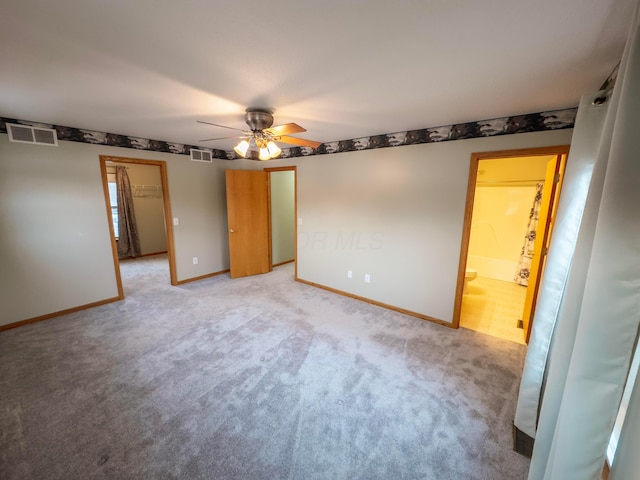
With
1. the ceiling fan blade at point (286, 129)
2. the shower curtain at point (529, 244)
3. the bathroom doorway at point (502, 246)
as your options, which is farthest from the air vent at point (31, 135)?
the shower curtain at point (529, 244)

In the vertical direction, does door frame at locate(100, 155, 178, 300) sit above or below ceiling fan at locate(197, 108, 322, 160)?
below

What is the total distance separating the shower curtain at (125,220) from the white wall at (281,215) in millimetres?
3484

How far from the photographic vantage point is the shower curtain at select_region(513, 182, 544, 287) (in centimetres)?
406

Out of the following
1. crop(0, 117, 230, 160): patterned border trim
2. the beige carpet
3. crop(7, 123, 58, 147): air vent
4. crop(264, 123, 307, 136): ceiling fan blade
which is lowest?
the beige carpet

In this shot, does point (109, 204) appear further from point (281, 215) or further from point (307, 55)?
point (307, 55)

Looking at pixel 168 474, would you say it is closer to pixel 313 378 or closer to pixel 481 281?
pixel 313 378

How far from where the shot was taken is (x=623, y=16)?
3.27 feet

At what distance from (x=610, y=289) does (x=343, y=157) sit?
3.04 m

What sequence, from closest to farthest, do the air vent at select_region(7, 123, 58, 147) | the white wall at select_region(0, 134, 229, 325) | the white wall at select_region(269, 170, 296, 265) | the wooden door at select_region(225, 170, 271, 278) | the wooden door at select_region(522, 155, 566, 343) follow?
the wooden door at select_region(522, 155, 566, 343) → the air vent at select_region(7, 123, 58, 147) → the white wall at select_region(0, 134, 229, 325) → the wooden door at select_region(225, 170, 271, 278) → the white wall at select_region(269, 170, 296, 265)

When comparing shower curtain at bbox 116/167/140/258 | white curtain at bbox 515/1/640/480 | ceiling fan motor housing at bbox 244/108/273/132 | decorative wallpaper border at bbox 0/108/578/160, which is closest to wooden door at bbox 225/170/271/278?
decorative wallpaper border at bbox 0/108/578/160

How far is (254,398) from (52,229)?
3140 millimetres

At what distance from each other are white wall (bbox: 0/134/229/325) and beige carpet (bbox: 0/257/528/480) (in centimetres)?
33
